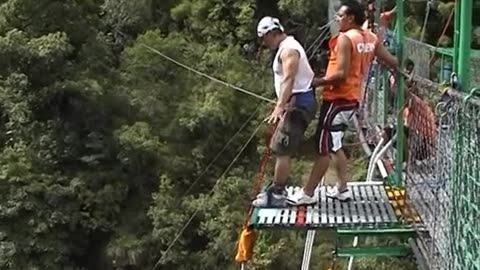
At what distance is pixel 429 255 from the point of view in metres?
2.51

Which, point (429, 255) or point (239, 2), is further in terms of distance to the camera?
point (239, 2)

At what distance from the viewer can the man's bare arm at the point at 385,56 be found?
2975mm

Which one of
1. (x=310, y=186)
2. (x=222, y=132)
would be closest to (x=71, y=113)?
(x=222, y=132)

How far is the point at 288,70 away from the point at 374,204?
0.58 meters

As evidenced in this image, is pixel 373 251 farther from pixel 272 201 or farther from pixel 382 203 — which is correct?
pixel 272 201

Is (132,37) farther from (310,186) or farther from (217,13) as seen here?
(310,186)

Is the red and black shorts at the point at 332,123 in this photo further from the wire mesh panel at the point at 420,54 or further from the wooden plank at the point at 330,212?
the wire mesh panel at the point at 420,54

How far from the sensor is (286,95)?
8.81 feet

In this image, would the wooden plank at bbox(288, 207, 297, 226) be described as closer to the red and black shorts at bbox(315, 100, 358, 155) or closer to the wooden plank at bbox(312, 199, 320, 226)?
the wooden plank at bbox(312, 199, 320, 226)

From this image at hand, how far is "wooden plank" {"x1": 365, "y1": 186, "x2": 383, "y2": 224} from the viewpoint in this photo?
2739 millimetres

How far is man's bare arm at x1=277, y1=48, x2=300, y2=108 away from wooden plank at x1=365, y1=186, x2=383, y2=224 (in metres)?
0.45

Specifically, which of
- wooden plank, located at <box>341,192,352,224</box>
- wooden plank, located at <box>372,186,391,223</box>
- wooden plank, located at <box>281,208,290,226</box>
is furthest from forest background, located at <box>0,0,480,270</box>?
wooden plank, located at <box>281,208,290,226</box>

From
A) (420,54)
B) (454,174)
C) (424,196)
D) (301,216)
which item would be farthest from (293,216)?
(420,54)

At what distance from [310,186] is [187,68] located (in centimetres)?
714
